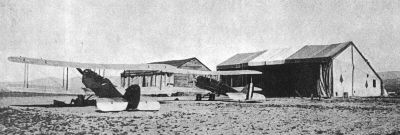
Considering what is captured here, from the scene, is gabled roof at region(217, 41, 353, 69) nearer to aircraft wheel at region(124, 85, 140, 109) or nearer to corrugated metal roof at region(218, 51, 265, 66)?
corrugated metal roof at region(218, 51, 265, 66)

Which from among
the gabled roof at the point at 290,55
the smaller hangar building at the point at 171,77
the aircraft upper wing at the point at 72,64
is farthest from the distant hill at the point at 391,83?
the aircraft upper wing at the point at 72,64

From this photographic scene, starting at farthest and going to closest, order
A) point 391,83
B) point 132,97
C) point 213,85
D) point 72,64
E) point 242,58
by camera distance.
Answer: point 391,83 < point 242,58 < point 213,85 < point 72,64 < point 132,97

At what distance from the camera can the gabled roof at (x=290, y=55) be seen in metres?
30.2

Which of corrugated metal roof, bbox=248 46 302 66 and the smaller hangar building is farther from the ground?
corrugated metal roof, bbox=248 46 302 66

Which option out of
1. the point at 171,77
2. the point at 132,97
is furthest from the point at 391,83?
the point at 132,97

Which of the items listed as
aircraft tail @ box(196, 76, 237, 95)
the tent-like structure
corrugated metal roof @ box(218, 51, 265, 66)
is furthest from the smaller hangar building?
aircraft tail @ box(196, 76, 237, 95)

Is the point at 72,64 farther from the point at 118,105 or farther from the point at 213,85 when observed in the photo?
the point at 213,85

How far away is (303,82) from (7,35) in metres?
25.2

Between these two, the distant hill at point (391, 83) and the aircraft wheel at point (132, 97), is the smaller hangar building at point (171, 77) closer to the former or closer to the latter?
the aircraft wheel at point (132, 97)

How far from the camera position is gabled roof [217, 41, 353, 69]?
3019 centimetres

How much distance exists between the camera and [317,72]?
29922 millimetres

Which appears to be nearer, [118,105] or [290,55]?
[118,105]

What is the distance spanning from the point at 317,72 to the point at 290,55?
385 centimetres

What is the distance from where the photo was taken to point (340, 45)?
104ft
